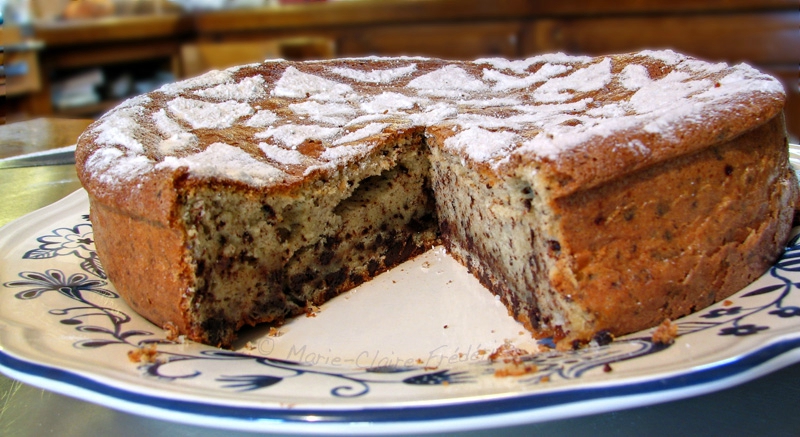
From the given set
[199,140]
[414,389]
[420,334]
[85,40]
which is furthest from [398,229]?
[85,40]

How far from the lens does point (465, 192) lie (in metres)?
2.15

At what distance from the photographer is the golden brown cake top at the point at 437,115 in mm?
1576

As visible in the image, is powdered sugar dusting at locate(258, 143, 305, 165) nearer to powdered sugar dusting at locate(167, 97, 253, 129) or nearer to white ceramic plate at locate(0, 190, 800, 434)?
powdered sugar dusting at locate(167, 97, 253, 129)

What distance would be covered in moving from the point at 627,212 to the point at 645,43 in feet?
12.3

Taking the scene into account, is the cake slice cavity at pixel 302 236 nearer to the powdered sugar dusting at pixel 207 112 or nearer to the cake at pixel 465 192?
the cake at pixel 465 192

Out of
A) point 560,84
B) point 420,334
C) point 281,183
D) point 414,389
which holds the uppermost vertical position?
point 560,84

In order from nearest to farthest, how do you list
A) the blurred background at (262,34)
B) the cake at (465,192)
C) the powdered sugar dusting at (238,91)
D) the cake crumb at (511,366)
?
1. the cake crumb at (511,366)
2. the cake at (465,192)
3. the powdered sugar dusting at (238,91)
4. the blurred background at (262,34)

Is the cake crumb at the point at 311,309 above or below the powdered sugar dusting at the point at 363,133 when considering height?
below

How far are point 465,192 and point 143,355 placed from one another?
1.18 m

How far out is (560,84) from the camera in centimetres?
262

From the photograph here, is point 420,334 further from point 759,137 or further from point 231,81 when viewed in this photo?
point 231,81

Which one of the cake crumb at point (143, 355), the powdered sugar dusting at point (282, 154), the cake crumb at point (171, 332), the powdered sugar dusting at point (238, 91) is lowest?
the cake crumb at point (171, 332)

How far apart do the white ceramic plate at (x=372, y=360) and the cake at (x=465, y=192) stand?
0.36ft

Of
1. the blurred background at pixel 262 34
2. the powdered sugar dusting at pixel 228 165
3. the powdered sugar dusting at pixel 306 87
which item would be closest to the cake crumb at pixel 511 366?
the powdered sugar dusting at pixel 228 165
